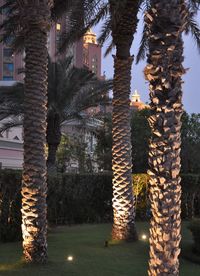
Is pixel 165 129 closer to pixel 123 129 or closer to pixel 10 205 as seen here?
pixel 123 129

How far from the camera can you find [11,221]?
14422 millimetres

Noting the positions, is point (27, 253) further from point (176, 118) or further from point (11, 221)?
point (176, 118)

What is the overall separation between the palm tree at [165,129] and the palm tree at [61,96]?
53.8 ft

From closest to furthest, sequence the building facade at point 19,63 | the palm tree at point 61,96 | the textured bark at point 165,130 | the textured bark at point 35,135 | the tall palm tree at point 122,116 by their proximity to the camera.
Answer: the textured bark at point 165,130
the textured bark at point 35,135
the tall palm tree at point 122,116
the building facade at point 19,63
the palm tree at point 61,96

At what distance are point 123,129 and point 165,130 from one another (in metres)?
9.36

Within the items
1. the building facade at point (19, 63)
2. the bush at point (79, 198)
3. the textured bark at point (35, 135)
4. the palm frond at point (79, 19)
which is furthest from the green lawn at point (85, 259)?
the building facade at point (19, 63)

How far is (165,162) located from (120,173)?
365 inches

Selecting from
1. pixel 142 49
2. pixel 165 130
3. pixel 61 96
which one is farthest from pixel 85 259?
pixel 61 96

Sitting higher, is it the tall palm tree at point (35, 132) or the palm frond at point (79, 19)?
the palm frond at point (79, 19)

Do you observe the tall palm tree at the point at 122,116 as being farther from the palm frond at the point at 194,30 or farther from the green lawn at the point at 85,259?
the palm frond at the point at 194,30

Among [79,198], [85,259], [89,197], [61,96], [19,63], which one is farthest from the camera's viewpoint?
[19,63]

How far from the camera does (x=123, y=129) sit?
47.6 feet

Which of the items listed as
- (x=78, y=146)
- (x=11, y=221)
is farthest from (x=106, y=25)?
(x=78, y=146)

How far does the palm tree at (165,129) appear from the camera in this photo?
5148 millimetres
